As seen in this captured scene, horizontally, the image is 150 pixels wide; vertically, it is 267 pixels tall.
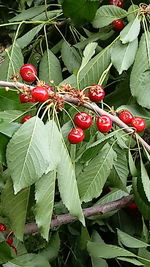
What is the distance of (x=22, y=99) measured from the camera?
2.77 feet

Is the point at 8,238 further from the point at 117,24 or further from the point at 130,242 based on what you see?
the point at 117,24

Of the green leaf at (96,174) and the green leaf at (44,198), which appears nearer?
the green leaf at (44,198)

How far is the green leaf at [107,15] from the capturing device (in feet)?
3.81

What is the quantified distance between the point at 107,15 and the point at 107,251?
1.86 ft

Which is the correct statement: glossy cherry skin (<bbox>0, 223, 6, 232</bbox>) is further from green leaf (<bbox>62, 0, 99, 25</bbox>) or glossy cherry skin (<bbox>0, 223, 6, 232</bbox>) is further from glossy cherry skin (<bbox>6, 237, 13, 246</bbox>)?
green leaf (<bbox>62, 0, 99, 25</bbox>)

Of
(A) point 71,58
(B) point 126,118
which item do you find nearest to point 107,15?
(A) point 71,58

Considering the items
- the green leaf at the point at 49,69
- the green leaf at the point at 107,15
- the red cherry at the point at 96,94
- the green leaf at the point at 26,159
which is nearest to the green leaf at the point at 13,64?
the green leaf at the point at 49,69

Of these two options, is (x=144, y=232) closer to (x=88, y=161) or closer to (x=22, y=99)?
(x=88, y=161)

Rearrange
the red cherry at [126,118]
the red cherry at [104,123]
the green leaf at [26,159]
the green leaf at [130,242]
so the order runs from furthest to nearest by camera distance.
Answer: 1. the green leaf at [130,242]
2. the red cherry at [126,118]
3. the red cherry at [104,123]
4. the green leaf at [26,159]

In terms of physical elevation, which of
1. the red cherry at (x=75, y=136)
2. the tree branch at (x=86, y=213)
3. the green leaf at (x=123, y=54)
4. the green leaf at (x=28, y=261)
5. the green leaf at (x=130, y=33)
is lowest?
the green leaf at (x=28, y=261)

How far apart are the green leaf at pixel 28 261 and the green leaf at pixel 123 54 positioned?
1.54ft

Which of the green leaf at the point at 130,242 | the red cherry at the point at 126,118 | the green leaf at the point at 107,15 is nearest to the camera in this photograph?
the red cherry at the point at 126,118

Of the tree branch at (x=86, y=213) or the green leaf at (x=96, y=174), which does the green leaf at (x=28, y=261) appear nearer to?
the tree branch at (x=86, y=213)

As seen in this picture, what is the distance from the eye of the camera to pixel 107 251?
0.97 meters
